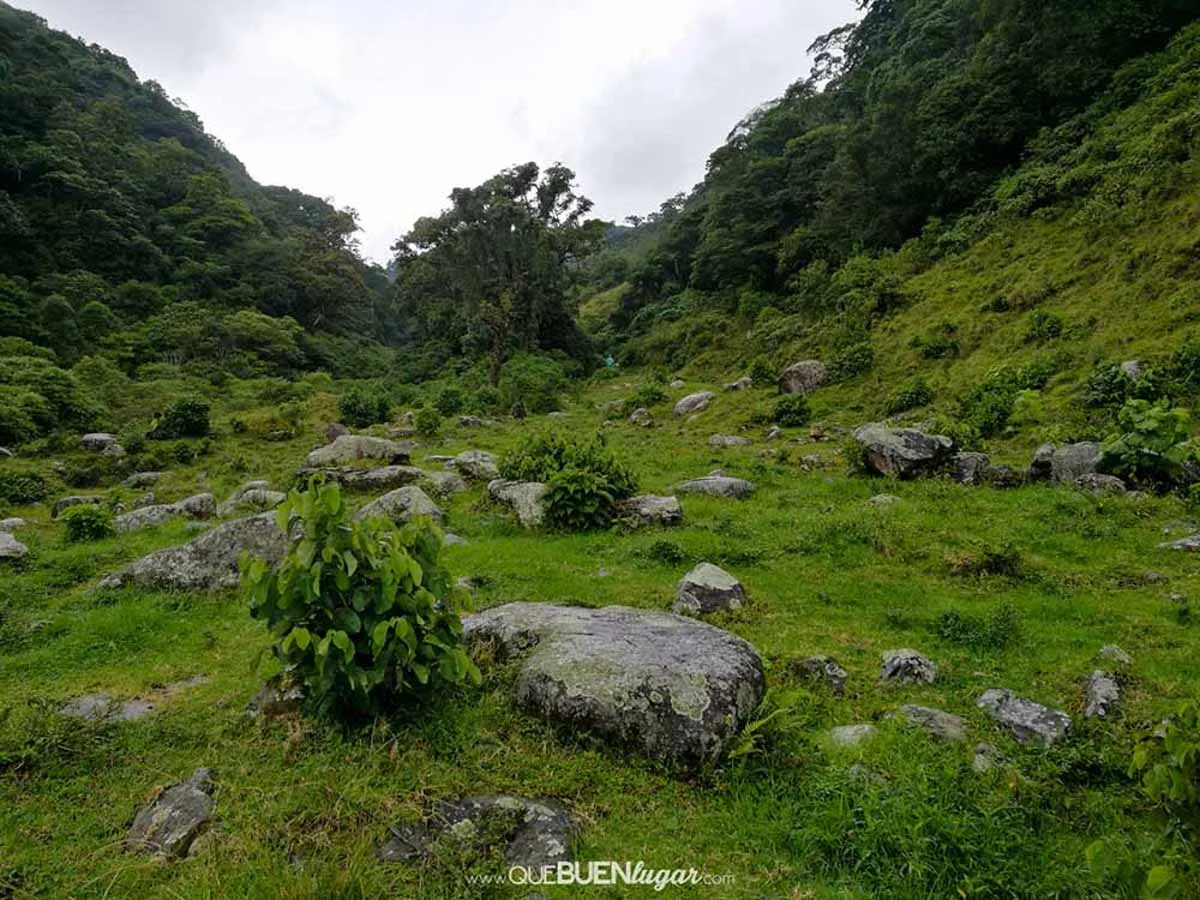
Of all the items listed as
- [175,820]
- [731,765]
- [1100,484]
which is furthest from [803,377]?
[175,820]

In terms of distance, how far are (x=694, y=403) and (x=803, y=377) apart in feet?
13.5

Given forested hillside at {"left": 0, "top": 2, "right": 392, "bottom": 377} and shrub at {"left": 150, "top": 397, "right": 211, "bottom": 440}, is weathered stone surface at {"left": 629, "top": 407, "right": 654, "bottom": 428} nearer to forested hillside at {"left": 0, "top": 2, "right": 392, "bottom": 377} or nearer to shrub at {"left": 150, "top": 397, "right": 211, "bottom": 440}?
shrub at {"left": 150, "top": 397, "right": 211, "bottom": 440}

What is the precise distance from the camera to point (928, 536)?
9.05m

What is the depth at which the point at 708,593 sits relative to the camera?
743 cm

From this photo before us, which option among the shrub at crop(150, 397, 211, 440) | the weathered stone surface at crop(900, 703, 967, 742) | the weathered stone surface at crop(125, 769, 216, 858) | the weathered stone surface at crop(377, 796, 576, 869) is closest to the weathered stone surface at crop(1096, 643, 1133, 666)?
the weathered stone surface at crop(900, 703, 967, 742)

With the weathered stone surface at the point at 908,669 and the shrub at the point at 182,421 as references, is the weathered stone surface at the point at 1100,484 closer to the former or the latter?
the weathered stone surface at the point at 908,669

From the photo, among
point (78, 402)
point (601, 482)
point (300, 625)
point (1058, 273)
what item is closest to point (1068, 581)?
point (601, 482)

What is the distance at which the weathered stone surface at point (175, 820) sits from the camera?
11.9 feet

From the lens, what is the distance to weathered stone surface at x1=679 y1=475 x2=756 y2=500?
12.3 meters

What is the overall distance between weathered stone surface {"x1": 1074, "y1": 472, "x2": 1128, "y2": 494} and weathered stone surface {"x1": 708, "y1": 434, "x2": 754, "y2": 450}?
8501 millimetres

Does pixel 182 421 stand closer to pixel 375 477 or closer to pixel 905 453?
pixel 375 477

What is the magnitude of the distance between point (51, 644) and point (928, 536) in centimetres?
1098

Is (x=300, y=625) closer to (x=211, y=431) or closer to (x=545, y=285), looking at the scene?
(x=211, y=431)

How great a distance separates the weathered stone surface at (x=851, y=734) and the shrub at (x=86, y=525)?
12.3 m
